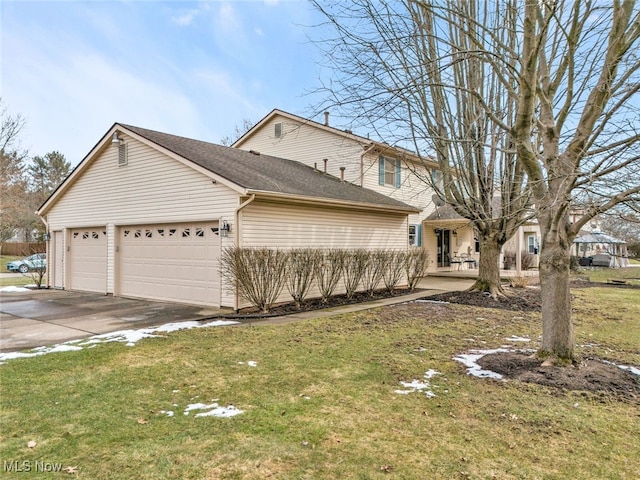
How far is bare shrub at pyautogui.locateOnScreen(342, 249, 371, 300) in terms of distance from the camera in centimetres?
1146

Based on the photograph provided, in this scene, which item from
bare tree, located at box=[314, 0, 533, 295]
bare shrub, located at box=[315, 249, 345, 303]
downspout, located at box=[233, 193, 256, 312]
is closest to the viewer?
bare tree, located at box=[314, 0, 533, 295]

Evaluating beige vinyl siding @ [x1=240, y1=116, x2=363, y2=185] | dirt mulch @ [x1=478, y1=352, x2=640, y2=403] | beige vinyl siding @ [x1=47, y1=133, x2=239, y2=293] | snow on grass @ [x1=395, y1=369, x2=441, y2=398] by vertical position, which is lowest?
snow on grass @ [x1=395, y1=369, x2=441, y2=398]

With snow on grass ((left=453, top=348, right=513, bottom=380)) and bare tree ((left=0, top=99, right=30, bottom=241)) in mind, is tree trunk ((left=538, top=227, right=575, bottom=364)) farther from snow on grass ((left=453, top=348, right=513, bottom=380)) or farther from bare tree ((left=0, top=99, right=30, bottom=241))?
bare tree ((left=0, top=99, right=30, bottom=241))

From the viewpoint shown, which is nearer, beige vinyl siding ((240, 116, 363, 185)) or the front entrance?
beige vinyl siding ((240, 116, 363, 185))

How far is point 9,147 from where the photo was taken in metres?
26.8

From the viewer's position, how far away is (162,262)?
1137 centimetres

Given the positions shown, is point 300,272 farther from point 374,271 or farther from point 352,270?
point 374,271

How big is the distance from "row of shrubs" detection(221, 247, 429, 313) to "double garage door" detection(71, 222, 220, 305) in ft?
3.19

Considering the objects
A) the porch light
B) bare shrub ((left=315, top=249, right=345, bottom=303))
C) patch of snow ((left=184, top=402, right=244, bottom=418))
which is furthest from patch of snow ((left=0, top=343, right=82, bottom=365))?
bare shrub ((left=315, top=249, right=345, bottom=303))

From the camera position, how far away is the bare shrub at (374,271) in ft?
40.4

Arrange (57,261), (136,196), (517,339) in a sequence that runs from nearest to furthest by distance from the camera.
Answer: (517,339) < (136,196) < (57,261)

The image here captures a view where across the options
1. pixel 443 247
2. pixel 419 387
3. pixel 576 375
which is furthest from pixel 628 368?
pixel 443 247

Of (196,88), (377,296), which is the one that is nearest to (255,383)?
(377,296)

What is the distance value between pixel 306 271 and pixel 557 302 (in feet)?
19.7
